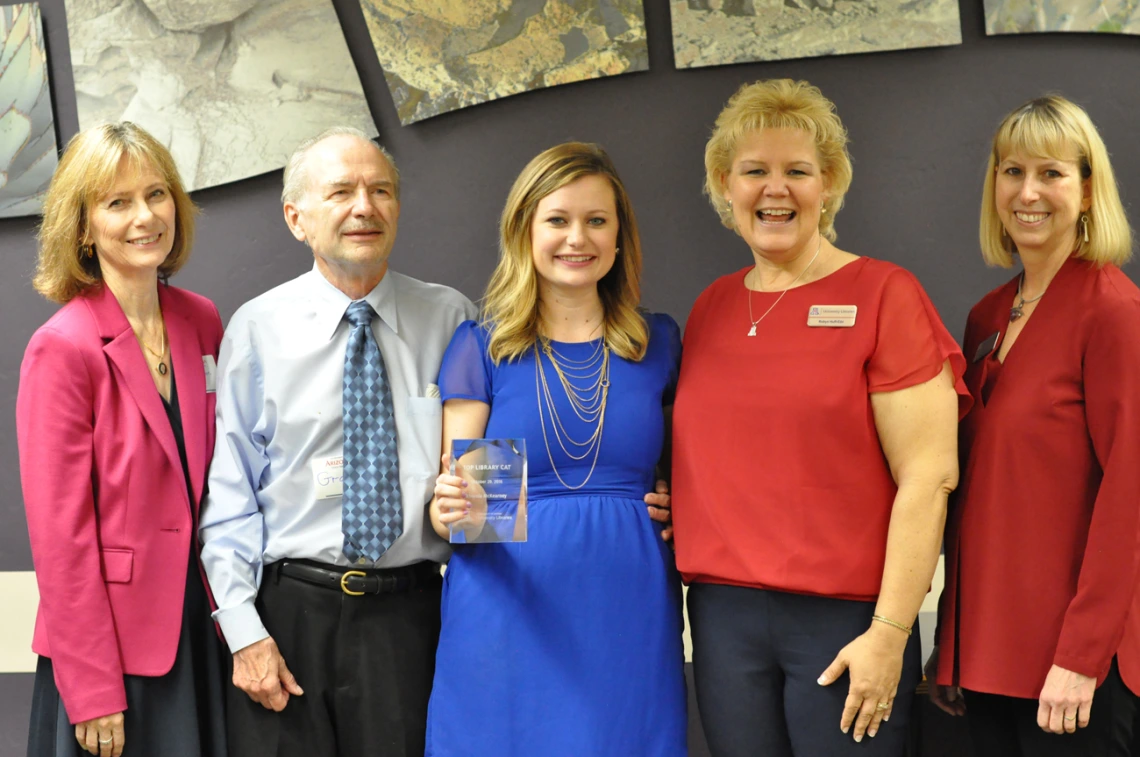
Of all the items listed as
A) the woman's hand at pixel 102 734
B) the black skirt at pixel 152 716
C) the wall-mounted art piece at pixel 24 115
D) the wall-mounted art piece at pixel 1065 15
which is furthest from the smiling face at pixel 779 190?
the wall-mounted art piece at pixel 24 115

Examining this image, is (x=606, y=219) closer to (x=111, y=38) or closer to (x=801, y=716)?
(x=801, y=716)

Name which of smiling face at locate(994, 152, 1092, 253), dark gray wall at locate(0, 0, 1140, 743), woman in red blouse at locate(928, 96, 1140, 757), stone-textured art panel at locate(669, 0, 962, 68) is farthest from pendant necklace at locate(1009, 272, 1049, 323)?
stone-textured art panel at locate(669, 0, 962, 68)

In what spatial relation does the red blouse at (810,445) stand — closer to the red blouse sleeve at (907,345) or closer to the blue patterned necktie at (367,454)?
the red blouse sleeve at (907,345)

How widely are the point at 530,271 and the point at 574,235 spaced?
14cm

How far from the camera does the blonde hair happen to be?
222 cm

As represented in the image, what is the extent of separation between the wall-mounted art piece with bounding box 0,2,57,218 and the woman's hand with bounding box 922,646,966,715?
306 centimetres

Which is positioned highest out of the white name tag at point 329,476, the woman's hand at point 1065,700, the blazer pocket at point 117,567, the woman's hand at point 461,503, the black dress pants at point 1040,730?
the white name tag at point 329,476

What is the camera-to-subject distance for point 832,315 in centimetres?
206

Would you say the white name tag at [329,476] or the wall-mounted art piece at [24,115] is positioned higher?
the wall-mounted art piece at [24,115]

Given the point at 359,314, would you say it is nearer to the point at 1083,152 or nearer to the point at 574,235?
the point at 574,235

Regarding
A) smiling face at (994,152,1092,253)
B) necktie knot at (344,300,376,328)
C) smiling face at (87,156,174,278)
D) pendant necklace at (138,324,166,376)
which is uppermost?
smiling face at (87,156,174,278)

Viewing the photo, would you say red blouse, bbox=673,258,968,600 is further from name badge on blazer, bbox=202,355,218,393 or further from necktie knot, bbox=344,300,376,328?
name badge on blazer, bbox=202,355,218,393

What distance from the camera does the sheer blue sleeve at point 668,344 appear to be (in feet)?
7.59

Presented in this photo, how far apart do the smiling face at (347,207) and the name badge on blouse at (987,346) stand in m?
1.43
